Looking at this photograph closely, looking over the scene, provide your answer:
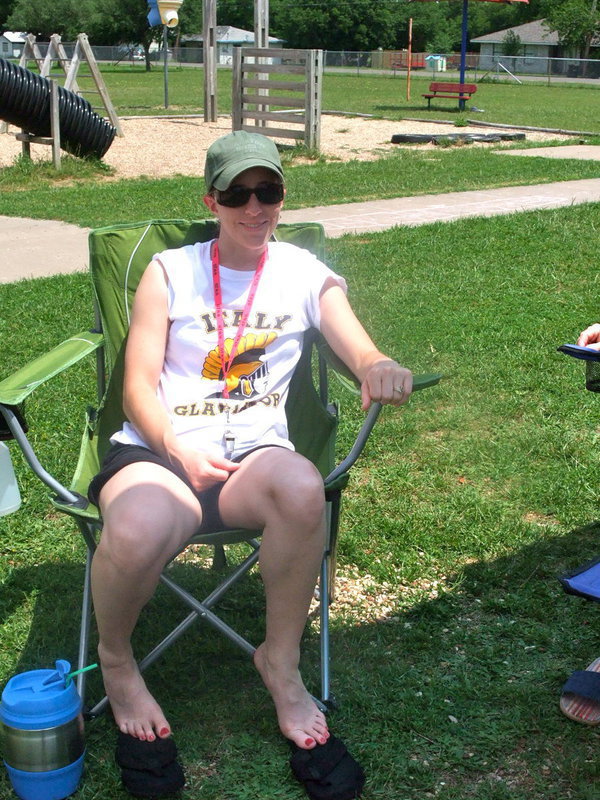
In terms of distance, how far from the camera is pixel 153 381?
2715 millimetres

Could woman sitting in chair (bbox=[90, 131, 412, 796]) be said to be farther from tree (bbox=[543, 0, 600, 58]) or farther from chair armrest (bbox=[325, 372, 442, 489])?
tree (bbox=[543, 0, 600, 58])

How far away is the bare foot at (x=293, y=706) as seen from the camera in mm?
2441

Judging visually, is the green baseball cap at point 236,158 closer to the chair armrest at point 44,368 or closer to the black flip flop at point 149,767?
the chair armrest at point 44,368

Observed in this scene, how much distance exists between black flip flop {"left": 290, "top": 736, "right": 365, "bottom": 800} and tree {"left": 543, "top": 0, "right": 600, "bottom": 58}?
68.2 metres

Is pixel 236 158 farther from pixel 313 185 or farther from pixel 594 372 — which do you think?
pixel 313 185

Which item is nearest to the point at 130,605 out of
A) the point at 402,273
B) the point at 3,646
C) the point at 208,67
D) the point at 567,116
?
the point at 3,646

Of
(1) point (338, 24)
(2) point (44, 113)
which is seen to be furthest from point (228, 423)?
(1) point (338, 24)

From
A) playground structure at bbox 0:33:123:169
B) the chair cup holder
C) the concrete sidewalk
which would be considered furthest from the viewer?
playground structure at bbox 0:33:123:169

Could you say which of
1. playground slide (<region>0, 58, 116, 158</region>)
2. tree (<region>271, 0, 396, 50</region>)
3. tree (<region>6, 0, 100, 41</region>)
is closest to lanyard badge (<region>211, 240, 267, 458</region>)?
playground slide (<region>0, 58, 116, 158</region>)

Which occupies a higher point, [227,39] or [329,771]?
[227,39]

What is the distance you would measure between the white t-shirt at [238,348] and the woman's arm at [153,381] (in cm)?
4

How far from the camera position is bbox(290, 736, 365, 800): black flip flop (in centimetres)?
233

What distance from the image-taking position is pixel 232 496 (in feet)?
8.16

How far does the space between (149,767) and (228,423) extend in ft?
2.82
